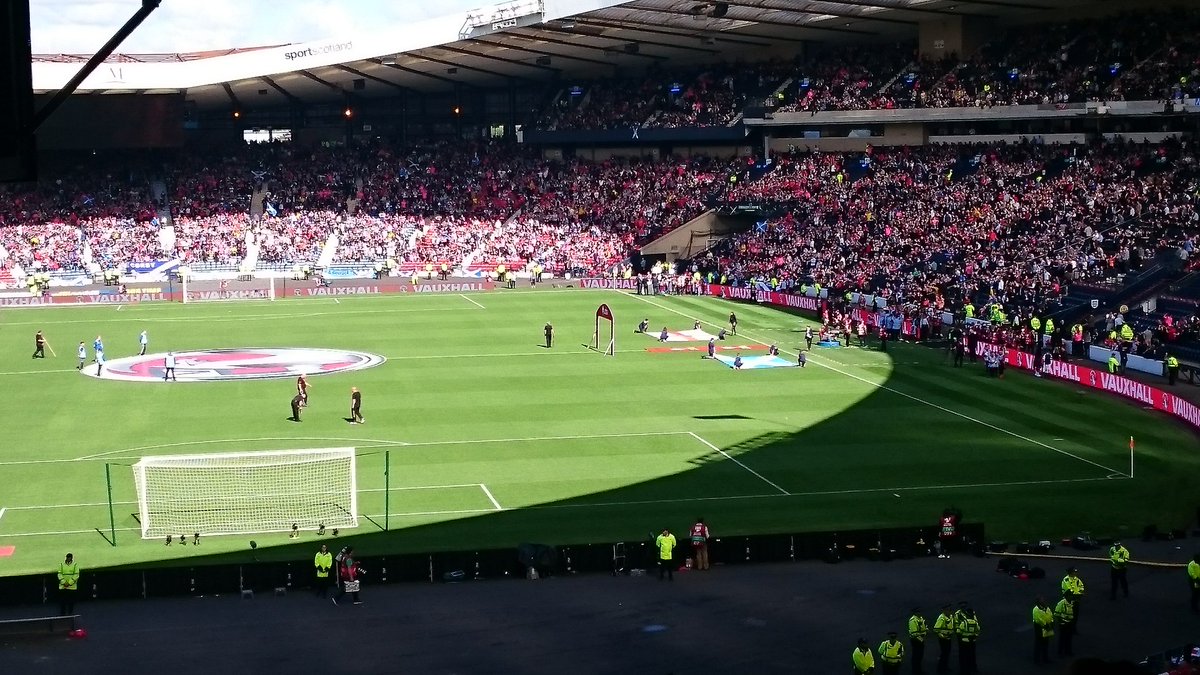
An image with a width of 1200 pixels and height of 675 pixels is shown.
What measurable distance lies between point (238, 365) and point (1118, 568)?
1484 inches

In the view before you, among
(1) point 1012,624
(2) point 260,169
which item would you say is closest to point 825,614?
(1) point 1012,624

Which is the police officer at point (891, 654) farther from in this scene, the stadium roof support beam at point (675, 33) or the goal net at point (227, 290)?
the stadium roof support beam at point (675, 33)

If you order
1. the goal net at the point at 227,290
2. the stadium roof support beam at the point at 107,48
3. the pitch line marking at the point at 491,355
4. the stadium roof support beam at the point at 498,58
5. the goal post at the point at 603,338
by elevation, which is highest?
the stadium roof support beam at the point at 498,58

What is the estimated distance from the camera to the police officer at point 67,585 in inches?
987

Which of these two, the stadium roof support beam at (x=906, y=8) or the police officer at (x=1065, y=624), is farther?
the stadium roof support beam at (x=906, y=8)

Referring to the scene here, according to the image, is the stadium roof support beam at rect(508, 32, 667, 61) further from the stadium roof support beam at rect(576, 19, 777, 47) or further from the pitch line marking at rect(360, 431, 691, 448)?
the pitch line marking at rect(360, 431, 691, 448)

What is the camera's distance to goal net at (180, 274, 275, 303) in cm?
8138

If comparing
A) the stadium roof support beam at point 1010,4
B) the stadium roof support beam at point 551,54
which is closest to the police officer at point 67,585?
the stadium roof support beam at point 1010,4

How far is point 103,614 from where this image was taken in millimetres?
25531

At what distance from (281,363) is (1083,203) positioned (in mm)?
38698

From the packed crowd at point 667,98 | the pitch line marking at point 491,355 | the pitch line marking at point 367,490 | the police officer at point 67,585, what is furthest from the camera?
the packed crowd at point 667,98

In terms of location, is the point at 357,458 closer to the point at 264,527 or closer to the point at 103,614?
the point at 264,527

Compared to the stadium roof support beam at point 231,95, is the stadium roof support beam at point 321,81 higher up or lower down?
higher up

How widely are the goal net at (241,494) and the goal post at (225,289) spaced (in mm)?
46385
